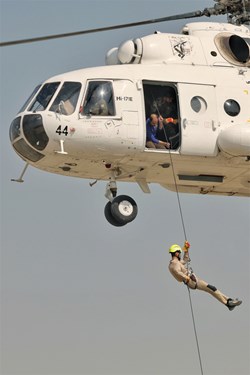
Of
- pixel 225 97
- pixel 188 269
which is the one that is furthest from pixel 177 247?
pixel 225 97

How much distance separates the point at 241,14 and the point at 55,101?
5.17 m

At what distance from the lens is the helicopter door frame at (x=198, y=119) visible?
63.6ft

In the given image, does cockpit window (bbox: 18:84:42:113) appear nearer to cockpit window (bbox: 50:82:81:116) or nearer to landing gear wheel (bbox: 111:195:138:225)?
cockpit window (bbox: 50:82:81:116)

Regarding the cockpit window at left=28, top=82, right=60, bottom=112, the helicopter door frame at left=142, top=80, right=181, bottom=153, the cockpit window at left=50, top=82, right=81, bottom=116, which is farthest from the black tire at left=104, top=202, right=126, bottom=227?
the cockpit window at left=28, top=82, right=60, bottom=112

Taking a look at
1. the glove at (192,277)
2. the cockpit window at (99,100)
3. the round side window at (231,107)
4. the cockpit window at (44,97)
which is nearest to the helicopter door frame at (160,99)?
the cockpit window at (99,100)

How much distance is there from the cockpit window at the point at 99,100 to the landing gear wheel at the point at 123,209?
175 cm

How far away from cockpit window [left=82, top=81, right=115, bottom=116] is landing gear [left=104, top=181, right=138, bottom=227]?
1.54 metres

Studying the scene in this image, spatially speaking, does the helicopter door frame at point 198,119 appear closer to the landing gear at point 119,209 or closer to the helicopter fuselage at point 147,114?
the helicopter fuselage at point 147,114

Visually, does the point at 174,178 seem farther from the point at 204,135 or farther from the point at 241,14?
the point at 241,14

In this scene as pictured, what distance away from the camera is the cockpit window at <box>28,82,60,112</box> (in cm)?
1917

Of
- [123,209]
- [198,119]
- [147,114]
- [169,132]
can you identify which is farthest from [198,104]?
[123,209]

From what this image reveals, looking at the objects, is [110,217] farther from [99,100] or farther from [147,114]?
[99,100]

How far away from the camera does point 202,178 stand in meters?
20.3

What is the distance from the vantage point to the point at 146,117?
19250 mm
